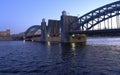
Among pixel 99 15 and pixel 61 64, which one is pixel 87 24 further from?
pixel 61 64

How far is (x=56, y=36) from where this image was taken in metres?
196

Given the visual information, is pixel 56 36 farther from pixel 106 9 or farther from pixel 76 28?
pixel 106 9

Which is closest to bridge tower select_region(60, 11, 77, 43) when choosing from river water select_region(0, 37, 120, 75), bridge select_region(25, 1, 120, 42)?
bridge select_region(25, 1, 120, 42)

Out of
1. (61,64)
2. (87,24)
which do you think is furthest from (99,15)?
(61,64)

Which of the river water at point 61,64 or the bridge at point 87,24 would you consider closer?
the river water at point 61,64

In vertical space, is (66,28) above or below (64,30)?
above

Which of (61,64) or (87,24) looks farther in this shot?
(87,24)

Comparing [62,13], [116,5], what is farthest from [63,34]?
[116,5]

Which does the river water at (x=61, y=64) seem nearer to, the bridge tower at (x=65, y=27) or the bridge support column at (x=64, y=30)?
the bridge support column at (x=64, y=30)

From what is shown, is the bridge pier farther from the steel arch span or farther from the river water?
the river water

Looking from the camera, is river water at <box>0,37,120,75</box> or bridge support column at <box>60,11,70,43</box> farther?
bridge support column at <box>60,11,70,43</box>

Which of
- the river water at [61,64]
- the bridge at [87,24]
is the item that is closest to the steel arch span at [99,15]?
the bridge at [87,24]

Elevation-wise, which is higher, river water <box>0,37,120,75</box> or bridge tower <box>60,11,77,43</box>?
bridge tower <box>60,11,77,43</box>

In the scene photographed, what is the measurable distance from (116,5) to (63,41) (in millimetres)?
44239
